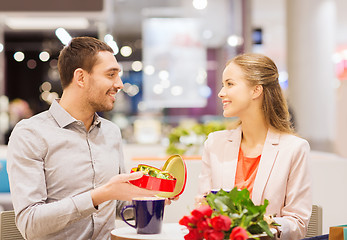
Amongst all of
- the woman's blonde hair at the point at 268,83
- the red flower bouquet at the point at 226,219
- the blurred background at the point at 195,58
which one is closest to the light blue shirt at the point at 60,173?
the red flower bouquet at the point at 226,219

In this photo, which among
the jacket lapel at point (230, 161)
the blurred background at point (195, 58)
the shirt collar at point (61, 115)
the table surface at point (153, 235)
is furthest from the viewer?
the blurred background at point (195, 58)

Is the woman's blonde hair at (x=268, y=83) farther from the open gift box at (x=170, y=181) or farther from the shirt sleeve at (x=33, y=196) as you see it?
the shirt sleeve at (x=33, y=196)

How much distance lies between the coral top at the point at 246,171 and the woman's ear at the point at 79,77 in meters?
0.84

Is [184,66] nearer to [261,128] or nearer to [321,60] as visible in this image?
[321,60]

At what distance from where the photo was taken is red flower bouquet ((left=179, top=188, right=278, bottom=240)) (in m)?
1.54

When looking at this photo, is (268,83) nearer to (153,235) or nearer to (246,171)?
(246,171)

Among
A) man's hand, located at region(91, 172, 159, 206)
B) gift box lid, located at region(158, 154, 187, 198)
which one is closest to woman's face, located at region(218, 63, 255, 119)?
gift box lid, located at region(158, 154, 187, 198)

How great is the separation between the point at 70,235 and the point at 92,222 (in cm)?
12

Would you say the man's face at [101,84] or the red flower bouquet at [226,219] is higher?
the man's face at [101,84]

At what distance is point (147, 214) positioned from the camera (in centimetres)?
191

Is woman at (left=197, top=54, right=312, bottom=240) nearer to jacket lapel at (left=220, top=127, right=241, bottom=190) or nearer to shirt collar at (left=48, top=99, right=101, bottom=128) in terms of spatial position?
jacket lapel at (left=220, top=127, right=241, bottom=190)

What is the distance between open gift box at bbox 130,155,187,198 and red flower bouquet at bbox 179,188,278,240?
12.7 inches

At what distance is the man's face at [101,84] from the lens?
7.85 feet

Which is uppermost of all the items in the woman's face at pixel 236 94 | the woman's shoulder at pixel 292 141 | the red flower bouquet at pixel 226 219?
the woman's face at pixel 236 94
